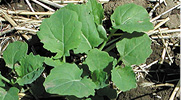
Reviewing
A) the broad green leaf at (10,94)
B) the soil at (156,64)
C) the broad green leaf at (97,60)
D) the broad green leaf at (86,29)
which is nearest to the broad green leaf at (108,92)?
the soil at (156,64)

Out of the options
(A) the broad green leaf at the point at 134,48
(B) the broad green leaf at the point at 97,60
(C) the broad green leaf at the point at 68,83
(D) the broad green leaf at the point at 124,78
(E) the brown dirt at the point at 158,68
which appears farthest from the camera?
(E) the brown dirt at the point at 158,68

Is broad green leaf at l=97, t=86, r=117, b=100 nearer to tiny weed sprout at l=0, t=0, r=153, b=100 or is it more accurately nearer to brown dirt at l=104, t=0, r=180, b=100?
tiny weed sprout at l=0, t=0, r=153, b=100

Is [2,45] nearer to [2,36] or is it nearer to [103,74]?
[2,36]

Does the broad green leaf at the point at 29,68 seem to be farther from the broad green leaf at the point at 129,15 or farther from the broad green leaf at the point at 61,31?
the broad green leaf at the point at 129,15

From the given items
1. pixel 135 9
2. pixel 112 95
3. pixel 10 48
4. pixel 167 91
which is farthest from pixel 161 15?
pixel 10 48

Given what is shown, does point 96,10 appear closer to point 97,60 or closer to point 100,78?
point 97,60

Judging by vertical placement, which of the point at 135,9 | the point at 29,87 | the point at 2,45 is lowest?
the point at 29,87
